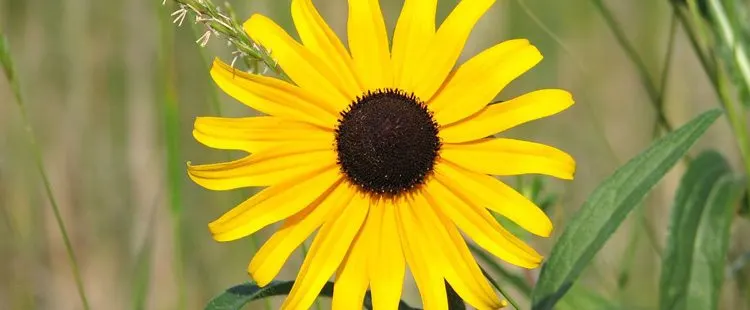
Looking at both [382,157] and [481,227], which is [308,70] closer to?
[382,157]

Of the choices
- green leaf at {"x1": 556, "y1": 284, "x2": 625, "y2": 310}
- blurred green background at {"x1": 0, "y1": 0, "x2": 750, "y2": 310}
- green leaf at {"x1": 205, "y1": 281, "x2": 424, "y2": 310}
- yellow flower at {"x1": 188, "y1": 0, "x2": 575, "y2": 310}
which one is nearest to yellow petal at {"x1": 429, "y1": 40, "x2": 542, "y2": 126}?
yellow flower at {"x1": 188, "y1": 0, "x2": 575, "y2": 310}

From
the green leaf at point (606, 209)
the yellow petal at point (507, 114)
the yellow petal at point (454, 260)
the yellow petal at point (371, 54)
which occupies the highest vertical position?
the yellow petal at point (371, 54)

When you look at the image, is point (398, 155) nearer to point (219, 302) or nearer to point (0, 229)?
point (219, 302)

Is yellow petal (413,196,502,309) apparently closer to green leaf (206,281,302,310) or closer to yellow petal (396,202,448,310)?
yellow petal (396,202,448,310)

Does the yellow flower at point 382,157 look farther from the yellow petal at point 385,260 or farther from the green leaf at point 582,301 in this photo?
the green leaf at point 582,301

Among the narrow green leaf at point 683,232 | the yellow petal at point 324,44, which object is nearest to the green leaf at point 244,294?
the yellow petal at point 324,44

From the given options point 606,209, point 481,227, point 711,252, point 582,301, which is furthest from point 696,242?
point 481,227
